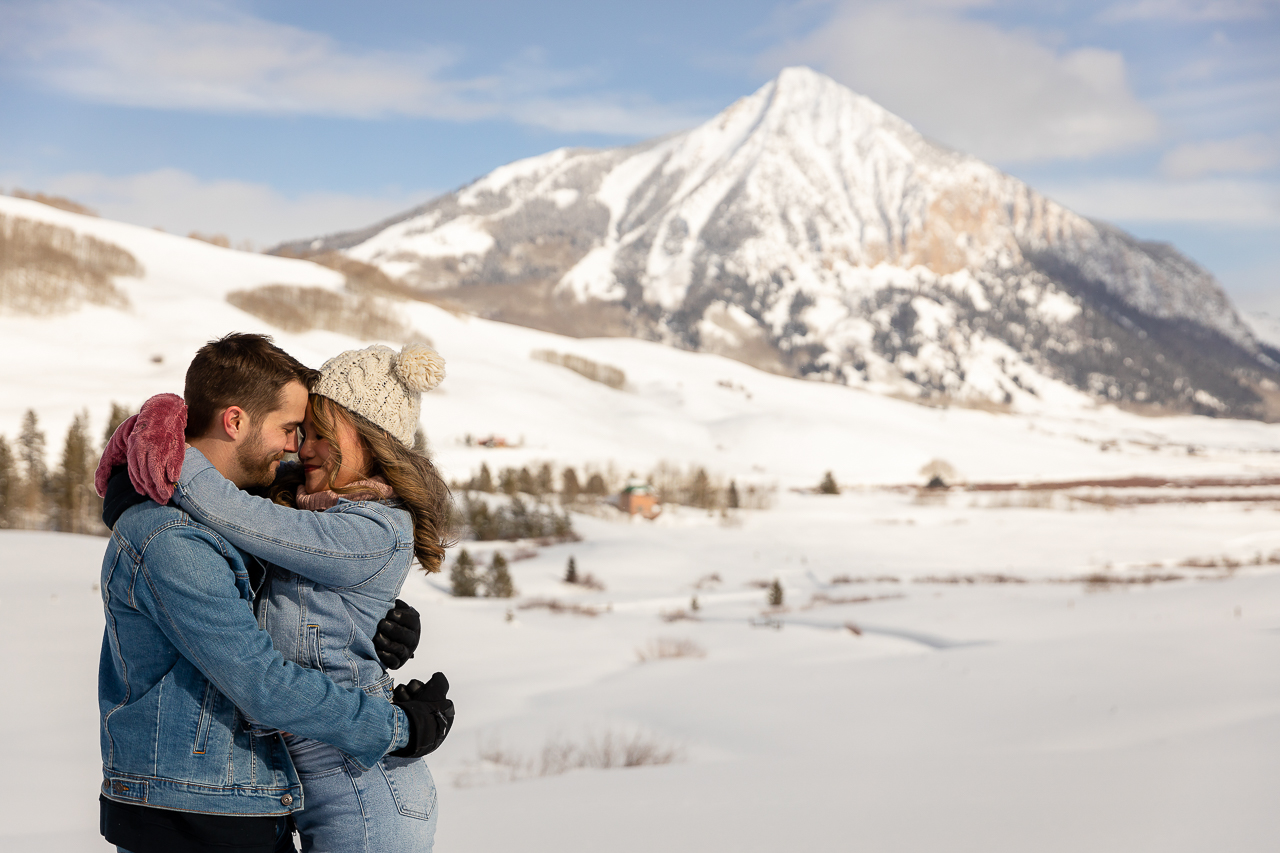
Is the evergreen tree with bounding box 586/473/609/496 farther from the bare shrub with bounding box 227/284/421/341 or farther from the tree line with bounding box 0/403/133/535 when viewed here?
the bare shrub with bounding box 227/284/421/341

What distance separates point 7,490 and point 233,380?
1336 inches

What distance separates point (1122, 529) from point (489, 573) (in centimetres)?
2962

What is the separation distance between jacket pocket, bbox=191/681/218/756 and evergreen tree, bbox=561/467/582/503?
45066 millimetres

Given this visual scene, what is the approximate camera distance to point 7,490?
2997 centimetres

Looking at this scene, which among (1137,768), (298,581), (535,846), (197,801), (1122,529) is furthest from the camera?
(1122,529)

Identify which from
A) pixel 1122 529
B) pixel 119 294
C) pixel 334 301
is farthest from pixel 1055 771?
pixel 334 301

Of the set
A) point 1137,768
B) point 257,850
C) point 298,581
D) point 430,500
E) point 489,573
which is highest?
point 430,500

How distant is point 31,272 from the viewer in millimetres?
75438

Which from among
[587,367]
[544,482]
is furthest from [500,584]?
[587,367]

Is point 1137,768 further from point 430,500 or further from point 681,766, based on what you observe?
point 430,500

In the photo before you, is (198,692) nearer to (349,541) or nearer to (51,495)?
(349,541)

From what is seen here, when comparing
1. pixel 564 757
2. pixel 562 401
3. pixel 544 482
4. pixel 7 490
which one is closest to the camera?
pixel 564 757

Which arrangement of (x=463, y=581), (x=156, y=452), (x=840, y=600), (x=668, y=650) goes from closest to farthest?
1. (x=156, y=452)
2. (x=668, y=650)
3. (x=840, y=600)
4. (x=463, y=581)

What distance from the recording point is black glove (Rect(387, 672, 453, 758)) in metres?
2.44
